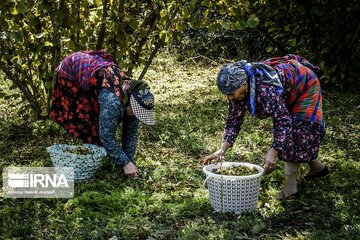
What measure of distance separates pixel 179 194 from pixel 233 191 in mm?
705

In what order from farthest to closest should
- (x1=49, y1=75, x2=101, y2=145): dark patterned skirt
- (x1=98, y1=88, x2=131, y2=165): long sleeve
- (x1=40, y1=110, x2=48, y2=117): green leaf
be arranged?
(x1=40, y1=110, x2=48, y2=117): green leaf < (x1=49, y1=75, x2=101, y2=145): dark patterned skirt < (x1=98, y1=88, x2=131, y2=165): long sleeve

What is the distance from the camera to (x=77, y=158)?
4375mm

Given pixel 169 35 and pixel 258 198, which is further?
pixel 169 35

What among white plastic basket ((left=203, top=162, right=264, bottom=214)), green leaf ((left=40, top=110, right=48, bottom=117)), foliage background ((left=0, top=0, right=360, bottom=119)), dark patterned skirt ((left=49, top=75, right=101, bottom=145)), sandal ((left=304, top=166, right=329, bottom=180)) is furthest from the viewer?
green leaf ((left=40, top=110, right=48, bottom=117))

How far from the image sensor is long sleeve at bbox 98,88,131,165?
13.9ft

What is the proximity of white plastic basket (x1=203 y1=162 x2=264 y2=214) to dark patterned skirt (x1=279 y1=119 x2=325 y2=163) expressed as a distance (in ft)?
0.92

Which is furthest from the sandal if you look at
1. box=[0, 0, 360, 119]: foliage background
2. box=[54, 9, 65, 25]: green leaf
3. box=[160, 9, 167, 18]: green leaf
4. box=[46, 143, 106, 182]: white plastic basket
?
box=[54, 9, 65, 25]: green leaf

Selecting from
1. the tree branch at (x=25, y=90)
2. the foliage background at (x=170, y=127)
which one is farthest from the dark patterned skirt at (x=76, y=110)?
the tree branch at (x=25, y=90)

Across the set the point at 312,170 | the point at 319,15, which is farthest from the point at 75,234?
the point at 319,15

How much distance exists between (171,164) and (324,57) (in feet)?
11.1

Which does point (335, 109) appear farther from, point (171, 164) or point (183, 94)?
point (171, 164)

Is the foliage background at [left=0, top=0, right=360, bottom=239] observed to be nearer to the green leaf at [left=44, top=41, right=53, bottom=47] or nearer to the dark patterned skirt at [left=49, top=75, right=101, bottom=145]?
the green leaf at [left=44, top=41, right=53, bottom=47]

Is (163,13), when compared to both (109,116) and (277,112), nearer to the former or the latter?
(109,116)

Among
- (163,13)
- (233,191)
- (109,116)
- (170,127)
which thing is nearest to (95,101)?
(109,116)
